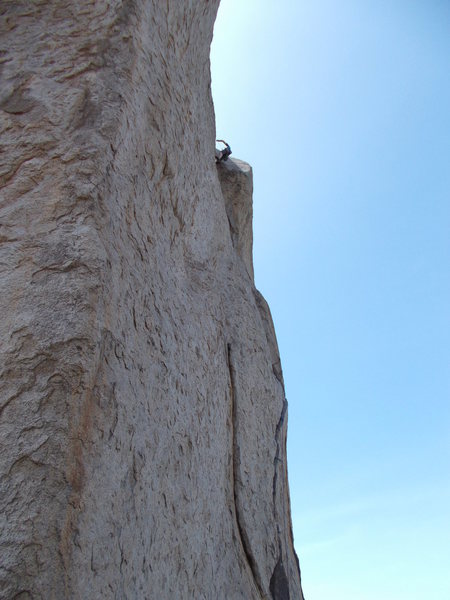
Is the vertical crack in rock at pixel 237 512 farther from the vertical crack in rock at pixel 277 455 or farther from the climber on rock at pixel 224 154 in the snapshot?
the climber on rock at pixel 224 154

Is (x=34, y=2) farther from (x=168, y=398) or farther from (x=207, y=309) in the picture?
(x=168, y=398)

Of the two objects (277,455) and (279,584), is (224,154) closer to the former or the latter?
(277,455)

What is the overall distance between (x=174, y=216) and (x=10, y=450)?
5.33 ft

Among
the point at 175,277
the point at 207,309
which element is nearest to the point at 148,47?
the point at 175,277

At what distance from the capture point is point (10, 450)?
5.69 feet

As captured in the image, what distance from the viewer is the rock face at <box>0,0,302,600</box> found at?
1.77 m

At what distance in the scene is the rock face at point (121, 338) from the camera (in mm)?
1767

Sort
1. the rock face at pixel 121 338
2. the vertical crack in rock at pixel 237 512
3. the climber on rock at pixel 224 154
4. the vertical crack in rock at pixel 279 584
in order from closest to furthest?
the rock face at pixel 121 338
the vertical crack in rock at pixel 237 512
the vertical crack in rock at pixel 279 584
the climber on rock at pixel 224 154

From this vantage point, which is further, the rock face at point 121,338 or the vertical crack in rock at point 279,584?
the vertical crack in rock at point 279,584

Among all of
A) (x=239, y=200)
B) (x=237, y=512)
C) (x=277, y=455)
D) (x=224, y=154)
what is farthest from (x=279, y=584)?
(x=224, y=154)

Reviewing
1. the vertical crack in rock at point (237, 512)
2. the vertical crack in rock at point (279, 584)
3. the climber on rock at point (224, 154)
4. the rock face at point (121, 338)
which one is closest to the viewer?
the rock face at point (121, 338)

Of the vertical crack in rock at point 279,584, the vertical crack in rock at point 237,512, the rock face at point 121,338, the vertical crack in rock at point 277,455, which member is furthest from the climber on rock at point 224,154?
the vertical crack in rock at point 279,584

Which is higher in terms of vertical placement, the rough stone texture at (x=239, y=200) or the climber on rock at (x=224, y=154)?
the climber on rock at (x=224, y=154)

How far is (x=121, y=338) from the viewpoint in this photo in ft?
7.00
